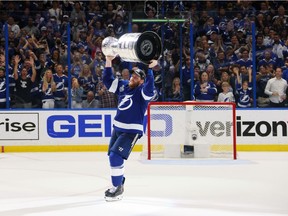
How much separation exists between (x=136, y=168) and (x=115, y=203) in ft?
12.4

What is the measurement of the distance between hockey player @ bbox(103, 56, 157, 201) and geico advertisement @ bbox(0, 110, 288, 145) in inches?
247

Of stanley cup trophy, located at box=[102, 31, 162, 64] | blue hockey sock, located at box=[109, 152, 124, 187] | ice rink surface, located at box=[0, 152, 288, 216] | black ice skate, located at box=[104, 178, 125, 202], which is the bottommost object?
ice rink surface, located at box=[0, 152, 288, 216]

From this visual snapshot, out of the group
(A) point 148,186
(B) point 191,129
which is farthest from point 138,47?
(B) point 191,129

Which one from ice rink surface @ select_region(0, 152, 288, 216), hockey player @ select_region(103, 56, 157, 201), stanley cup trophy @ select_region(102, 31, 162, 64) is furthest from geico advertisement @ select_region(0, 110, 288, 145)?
stanley cup trophy @ select_region(102, 31, 162, 64)

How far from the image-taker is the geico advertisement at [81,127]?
1559 centimetres

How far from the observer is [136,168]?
12758mm

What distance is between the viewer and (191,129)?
554 inches

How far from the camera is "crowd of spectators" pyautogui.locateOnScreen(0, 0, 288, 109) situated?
618 inches

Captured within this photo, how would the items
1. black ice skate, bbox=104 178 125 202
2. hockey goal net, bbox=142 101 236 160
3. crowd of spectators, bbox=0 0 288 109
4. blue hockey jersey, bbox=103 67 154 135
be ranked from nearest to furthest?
black ice skate, bbox=104 178 125 202, blue hockey jersey, bbox=103 67 154 135, hockey goal net, bbox=142 101 236 160, crowd of spectators, bbox=0 0 288 109

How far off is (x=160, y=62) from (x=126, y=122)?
6.95 metres

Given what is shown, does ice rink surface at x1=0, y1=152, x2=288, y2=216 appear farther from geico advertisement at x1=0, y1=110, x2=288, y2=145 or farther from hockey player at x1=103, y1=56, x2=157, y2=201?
geico advertisement at x1=0, y1=110, x2=288, y2=145

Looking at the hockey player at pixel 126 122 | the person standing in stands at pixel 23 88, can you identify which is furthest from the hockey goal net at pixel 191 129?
the hockey player at pixel 126 122

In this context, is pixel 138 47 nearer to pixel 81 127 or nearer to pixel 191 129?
pixel 191 129

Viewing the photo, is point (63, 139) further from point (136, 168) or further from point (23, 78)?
point (136, 168)
